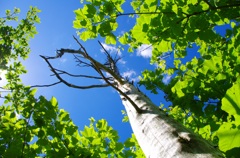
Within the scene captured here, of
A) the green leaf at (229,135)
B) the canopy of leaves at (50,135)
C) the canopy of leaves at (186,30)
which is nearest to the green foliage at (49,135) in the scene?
the canopy of leaves at (50,135)

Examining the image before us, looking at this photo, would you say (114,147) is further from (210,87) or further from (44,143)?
(210,87)

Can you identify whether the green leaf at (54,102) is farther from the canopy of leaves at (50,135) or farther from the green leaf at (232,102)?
the green leaf at (232,102)

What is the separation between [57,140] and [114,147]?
0.67 meters

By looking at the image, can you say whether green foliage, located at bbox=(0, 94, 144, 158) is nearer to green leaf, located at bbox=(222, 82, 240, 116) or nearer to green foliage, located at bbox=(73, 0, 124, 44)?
green foliage, located at bbox=(73, 0, 124, 44)

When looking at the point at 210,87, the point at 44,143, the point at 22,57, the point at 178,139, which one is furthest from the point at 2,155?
the point at 22,57

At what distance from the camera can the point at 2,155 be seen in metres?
2.37

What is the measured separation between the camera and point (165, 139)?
4.15 feet

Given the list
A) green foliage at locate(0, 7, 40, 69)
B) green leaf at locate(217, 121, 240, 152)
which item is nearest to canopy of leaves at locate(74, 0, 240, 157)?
green leaf at locate(217, 121, 240, 152)

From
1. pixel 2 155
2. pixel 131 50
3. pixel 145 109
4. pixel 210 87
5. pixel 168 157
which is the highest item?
pixel 131 50

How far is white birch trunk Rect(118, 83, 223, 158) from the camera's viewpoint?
3.59 ft

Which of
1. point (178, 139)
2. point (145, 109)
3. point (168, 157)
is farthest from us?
point (145, 109)

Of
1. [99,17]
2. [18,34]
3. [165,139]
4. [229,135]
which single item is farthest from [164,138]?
[18,34]

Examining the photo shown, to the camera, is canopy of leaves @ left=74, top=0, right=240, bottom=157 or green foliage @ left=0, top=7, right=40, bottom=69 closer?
canopy of leaves @ left=74, top=0, right=240, bottom=157

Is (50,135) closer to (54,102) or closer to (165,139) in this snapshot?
(54,102)
